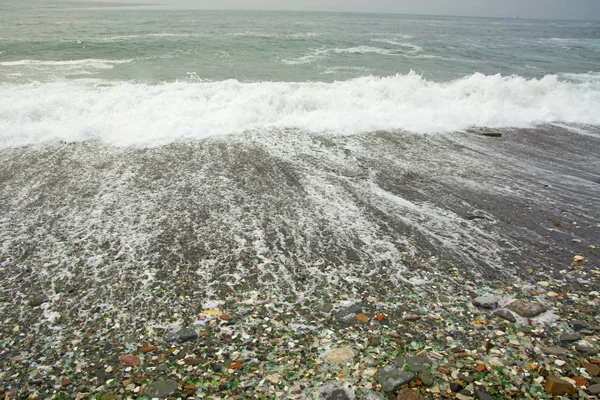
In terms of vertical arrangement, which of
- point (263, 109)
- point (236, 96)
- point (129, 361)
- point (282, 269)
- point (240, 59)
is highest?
point (240, 59)

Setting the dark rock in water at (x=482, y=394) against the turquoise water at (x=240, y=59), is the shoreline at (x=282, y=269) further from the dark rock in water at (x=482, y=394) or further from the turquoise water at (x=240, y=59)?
the turquoise water at (x=240, y=59)

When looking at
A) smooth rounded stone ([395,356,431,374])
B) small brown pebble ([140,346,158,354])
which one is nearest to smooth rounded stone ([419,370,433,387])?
smooth rounded stone ([395,356,431,374])

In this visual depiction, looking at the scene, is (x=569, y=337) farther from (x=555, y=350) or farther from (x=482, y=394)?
(x=482, y=394)

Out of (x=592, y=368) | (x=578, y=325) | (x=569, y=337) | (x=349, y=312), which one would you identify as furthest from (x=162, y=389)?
(x=578, y=325)

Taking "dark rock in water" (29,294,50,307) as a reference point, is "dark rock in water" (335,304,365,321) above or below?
above

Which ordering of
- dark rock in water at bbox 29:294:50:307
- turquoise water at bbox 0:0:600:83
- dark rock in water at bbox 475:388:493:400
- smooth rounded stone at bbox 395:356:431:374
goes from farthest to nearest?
1. turquoise water at bbox 0:0:600:83
2. dark rock in water at bbox 29:294:50:307
3. smooth rounded stone at bbox 395:356:431:374
4. dark rock in water at bbox 475:388:493:400

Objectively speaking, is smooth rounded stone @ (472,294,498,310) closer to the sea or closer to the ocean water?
the sea

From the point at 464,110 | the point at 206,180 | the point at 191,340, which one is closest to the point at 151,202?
the point at 206,180
